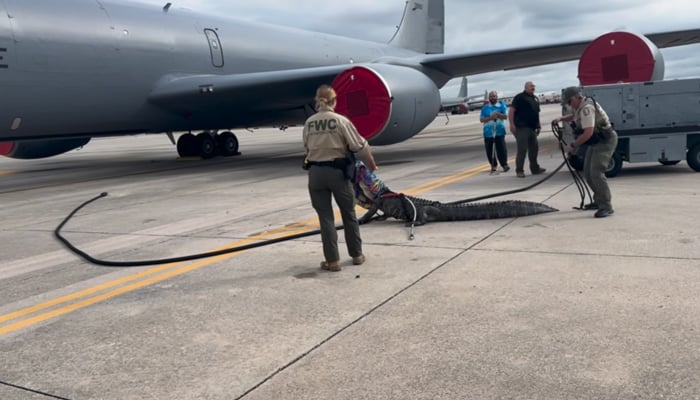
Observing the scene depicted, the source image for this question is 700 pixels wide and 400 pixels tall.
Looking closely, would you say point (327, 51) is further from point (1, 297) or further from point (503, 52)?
point (1, 297)

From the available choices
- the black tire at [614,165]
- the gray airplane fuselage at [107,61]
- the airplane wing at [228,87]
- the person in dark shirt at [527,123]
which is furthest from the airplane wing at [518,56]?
the black tire at [614,165]

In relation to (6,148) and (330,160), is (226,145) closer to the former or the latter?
(6,148)

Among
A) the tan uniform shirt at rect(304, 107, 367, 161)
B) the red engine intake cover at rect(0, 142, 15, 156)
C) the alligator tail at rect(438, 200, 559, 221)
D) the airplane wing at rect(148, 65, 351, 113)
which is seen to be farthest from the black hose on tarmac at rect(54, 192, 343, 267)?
the red engine intake cover at rect(0, 142, 15, 156)

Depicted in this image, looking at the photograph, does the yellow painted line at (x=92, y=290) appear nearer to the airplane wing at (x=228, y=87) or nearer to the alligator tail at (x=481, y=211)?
the alligator tail at (x=481, y=211)

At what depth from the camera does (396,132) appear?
40.2ft

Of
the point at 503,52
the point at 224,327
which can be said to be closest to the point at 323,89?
the point at 224,327

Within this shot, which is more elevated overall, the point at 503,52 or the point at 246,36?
the point at 246,36

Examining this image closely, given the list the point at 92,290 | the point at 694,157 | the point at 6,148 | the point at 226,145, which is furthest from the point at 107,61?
the point at 694,157

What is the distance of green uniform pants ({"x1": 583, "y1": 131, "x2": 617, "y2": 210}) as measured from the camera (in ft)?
20.6

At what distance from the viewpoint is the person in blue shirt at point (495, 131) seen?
1078cm

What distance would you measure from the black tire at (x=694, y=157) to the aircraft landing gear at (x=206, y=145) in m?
12.8

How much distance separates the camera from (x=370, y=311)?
3707 mm

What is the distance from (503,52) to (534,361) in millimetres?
12932

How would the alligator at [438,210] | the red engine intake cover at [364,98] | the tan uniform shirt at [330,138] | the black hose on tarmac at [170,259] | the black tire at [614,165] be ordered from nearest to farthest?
1. the tan uniform shirt at [330,138]
2. the black hose on tarmac at [170,259]
3. the alligator at [438,210]
4. the black tire at [614,165]
5. the red engine intake cover at [364,98]
